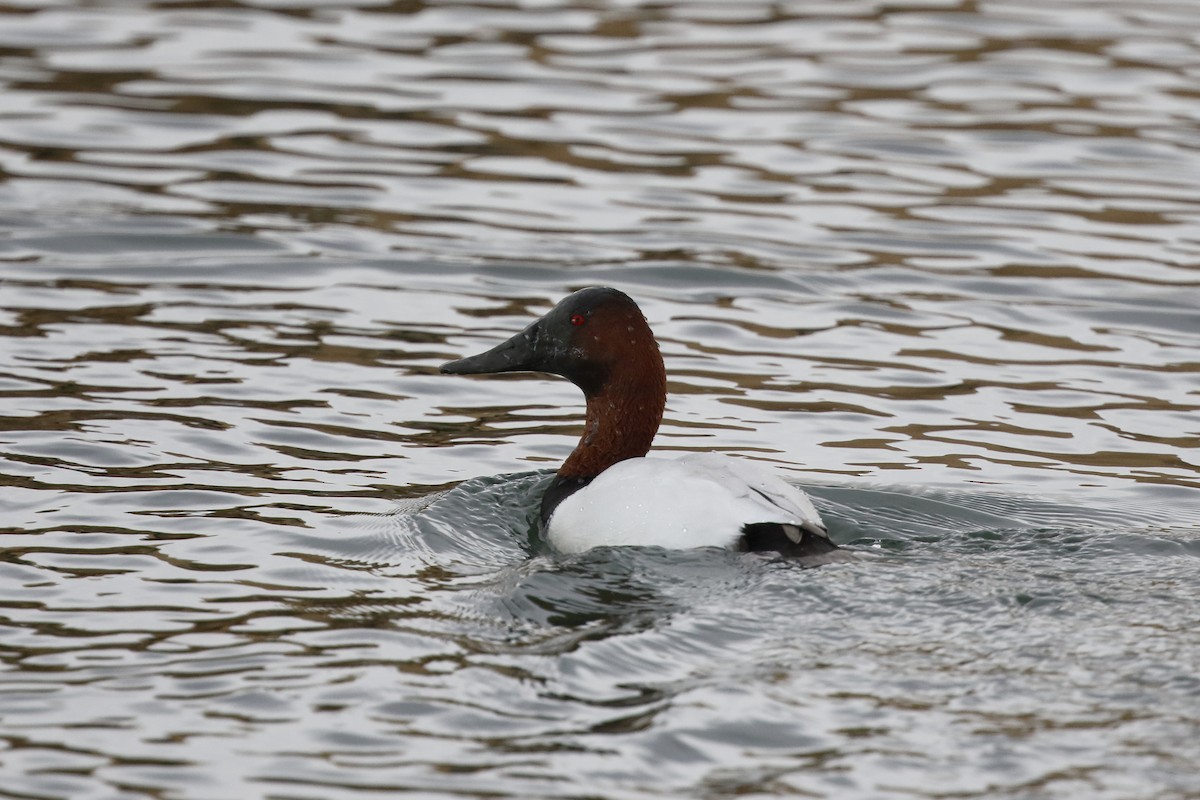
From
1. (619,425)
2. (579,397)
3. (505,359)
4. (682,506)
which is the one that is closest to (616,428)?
(619,425)

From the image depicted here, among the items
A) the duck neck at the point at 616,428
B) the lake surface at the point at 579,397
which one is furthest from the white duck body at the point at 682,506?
the duck neck at the point at 616,428

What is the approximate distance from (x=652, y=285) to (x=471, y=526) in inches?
155

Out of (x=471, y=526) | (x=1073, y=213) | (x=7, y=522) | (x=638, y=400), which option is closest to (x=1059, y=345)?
(x=1073, y=213)

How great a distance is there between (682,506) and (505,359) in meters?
1.30

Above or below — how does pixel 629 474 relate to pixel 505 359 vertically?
below

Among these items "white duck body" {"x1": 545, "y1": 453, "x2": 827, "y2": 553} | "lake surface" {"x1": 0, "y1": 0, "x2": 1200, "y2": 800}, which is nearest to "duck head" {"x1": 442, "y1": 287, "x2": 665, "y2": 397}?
"white duck body" {"x1": 545, "y1": 453, "x2": 827, "y2": 553}

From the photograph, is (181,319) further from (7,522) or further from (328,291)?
(7,522)

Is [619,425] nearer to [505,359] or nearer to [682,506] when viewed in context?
[505,359]

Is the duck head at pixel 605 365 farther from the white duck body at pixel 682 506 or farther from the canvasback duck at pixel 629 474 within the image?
the white duck body at pixel 682 506

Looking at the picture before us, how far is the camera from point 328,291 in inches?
413

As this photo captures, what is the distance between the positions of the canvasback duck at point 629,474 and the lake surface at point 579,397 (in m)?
0.13

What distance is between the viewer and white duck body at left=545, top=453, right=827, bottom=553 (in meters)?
6.46

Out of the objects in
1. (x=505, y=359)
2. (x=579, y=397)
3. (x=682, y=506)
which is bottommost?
(x=579, y=397)

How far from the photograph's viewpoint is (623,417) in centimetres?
730
